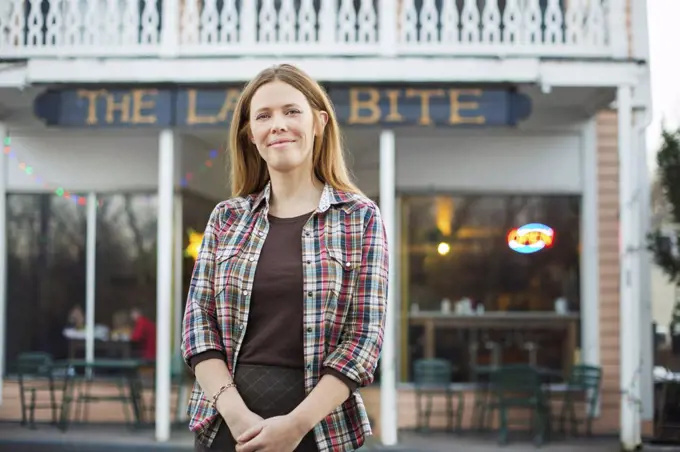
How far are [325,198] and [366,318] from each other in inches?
12.7

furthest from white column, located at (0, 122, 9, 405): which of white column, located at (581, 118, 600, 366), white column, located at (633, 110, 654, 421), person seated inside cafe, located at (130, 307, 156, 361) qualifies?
white column, located at (633, 110, 654, 421)

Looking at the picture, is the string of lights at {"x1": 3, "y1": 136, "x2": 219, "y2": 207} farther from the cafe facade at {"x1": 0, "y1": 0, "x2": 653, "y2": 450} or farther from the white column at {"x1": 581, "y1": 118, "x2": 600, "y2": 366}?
the white column at {"x1": 581, "y1": 118, "x2": 600, "y2": 366}

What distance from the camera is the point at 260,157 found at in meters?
2.64

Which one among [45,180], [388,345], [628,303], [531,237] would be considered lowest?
[388,345]

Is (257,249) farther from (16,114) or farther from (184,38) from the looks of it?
(16,114)

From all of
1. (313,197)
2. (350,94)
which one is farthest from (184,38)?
(313,197)

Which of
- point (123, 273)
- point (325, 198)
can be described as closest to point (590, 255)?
point (123, 273)

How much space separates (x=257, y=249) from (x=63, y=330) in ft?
32.1

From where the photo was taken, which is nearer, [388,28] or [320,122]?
[320,122]

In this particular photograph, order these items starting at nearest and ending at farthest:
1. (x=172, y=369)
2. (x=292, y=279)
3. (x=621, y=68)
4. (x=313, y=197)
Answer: (x=292, y=279), (x=313, y=197), (x=621, y=68), (x=172, y=369)

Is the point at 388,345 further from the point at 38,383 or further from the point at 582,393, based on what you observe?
the point at 38,383

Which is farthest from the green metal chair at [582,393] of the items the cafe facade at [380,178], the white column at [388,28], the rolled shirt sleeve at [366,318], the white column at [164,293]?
the rolled shirt sleeve at [366,318]

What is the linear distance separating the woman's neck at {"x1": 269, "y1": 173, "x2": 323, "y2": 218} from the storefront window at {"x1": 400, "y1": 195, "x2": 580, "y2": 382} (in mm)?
8980

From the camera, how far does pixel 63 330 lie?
38.1 ft
